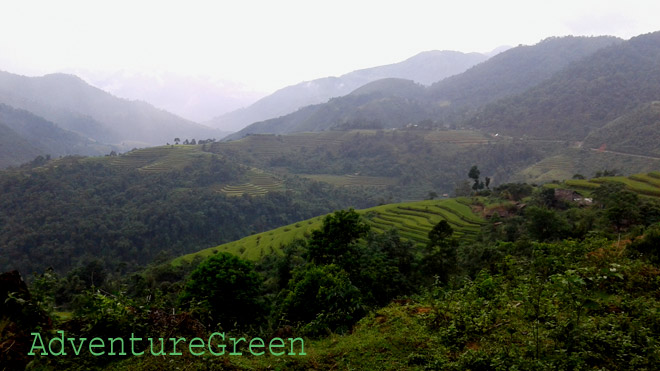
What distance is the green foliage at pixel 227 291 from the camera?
40.4 ft

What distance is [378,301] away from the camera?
41.5ft

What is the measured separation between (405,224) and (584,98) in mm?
129046

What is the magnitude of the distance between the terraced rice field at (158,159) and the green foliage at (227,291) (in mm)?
71015

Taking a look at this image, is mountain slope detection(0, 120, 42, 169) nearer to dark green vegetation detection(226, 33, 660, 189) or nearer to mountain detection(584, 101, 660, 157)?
dark green vegetation detection(226, 33, 660, 189)

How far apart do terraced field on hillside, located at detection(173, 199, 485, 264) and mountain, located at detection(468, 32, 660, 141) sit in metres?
91.7

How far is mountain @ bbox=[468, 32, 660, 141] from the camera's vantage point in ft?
371

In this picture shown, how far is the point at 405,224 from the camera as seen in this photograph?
3316cm

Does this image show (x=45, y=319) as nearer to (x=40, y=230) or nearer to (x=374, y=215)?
(x=374, y=215)

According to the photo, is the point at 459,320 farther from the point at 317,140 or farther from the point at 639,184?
the point at 317,140

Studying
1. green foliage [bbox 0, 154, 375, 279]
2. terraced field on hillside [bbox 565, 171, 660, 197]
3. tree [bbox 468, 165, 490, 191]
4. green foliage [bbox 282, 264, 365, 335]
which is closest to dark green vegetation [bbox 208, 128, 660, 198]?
green foliage [bbox 0, 154, 375, 279]

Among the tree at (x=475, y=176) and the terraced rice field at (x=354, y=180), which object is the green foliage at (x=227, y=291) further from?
the terraced rice field at (x=354, y=180)

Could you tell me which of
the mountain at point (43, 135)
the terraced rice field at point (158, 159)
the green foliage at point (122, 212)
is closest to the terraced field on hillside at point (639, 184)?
the green foliage at point (122, 212)

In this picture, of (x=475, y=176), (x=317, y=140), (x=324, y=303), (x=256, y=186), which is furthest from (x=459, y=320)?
(x=317, y=140)

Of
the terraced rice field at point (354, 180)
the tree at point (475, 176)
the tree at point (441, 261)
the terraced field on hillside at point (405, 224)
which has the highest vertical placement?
the tree at point (441, 261)
